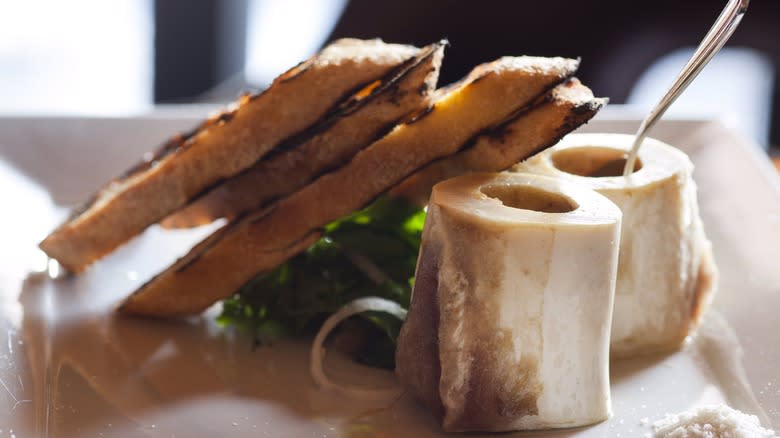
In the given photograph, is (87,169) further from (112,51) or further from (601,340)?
(112,51)

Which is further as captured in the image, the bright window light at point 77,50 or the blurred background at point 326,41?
the bright window light at point 77,50

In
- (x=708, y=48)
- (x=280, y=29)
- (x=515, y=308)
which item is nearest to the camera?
(x=515, y=308)

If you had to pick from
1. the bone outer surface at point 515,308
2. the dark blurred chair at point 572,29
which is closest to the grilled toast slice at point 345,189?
the bone outer surface at point 515,308

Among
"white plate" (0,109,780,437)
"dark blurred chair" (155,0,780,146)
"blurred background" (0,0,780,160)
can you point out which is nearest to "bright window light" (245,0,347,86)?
"blurred background" (0,0,780,160)

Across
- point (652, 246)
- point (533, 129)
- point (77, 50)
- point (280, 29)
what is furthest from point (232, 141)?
point (77, 50)

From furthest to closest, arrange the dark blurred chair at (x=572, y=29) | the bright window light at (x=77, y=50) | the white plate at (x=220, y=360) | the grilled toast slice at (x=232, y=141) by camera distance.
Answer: the bright window light at (x=77, y=50) → the dark blurred chair at (x=572, y=29) → the grilled toast slice at (x=232, y=141) → the white plate at (x=220, y=360)

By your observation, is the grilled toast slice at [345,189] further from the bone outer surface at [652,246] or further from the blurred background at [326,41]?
the blurred background at [326,41]

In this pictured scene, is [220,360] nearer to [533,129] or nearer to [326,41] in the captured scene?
[533,129]
